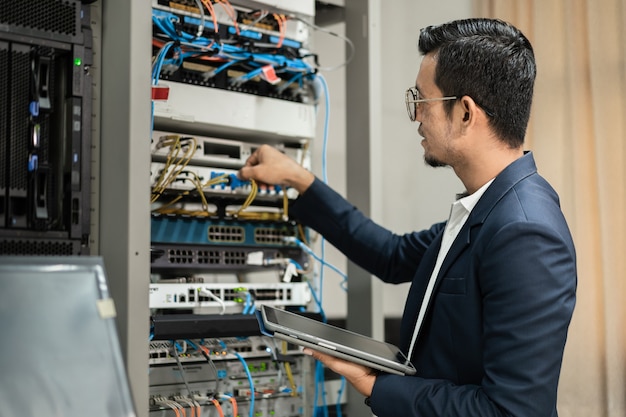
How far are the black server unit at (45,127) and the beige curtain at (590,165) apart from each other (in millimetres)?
1772

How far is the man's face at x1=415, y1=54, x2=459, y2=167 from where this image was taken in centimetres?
153

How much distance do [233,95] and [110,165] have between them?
0.55 m

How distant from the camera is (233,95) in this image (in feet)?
6.40

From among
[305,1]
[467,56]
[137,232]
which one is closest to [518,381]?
[467,56]

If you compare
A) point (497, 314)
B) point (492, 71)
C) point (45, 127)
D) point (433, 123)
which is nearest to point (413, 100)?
point (433, 123)

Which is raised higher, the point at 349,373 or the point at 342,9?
the point at 342,9

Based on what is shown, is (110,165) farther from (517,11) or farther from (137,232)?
(517,11)

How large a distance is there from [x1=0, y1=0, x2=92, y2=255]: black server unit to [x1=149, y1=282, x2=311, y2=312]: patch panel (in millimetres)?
331

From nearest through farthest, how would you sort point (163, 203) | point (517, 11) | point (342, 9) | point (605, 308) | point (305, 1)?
point (163, 203), point (305, 1), point (342, 9), point (605, 308), point (517, 11)

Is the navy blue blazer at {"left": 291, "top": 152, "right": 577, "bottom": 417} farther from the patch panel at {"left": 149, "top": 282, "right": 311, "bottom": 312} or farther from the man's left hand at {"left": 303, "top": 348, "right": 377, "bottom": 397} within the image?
the patch panel at {"left": 149, "top": 282, "right": 311, "bottom": 312}

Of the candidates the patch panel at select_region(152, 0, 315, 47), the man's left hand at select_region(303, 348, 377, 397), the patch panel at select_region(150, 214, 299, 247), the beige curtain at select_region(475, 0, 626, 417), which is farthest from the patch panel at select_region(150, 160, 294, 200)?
the beige curtain at select_region(475, 0, 626, 417)

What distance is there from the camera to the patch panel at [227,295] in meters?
1.79

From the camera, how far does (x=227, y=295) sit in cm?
191

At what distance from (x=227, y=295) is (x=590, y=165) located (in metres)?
1.46
